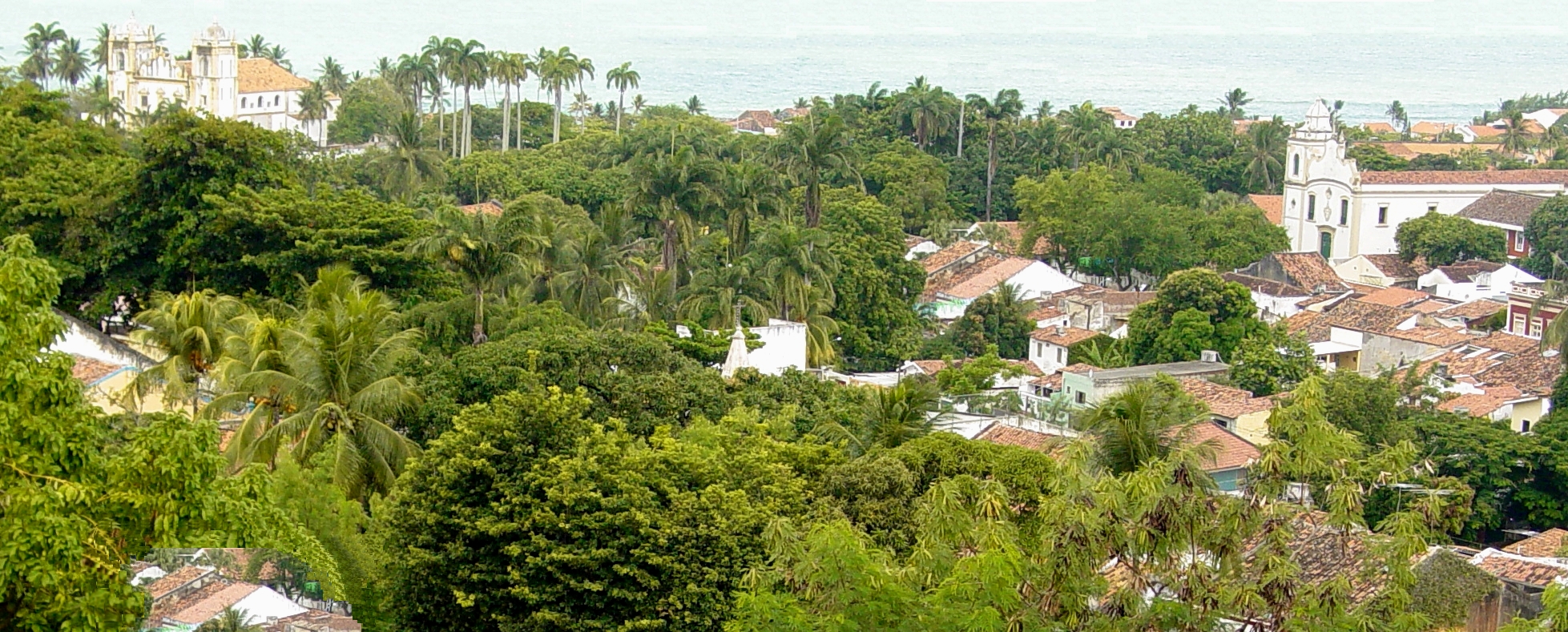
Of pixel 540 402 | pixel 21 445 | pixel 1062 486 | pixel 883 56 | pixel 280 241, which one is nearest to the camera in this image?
pixel 21 445

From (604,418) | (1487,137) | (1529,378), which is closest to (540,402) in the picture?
(604,418)

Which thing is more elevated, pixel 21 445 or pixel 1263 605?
pixel 21 445

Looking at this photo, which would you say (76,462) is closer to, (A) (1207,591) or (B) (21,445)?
(B) (21,445)

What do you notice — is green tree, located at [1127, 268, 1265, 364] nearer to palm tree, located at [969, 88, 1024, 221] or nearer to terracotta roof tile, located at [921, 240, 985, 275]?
terracotta roof tile, located at [921, 240, 985, 275]

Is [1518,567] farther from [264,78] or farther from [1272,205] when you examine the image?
[264,78]

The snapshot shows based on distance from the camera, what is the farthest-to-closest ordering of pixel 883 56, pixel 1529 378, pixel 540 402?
pixel 883 56
pixel 1529 378
pixel 540 402

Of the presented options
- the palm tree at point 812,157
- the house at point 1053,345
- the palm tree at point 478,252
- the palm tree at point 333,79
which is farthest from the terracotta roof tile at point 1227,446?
the palm tree at point 333,79

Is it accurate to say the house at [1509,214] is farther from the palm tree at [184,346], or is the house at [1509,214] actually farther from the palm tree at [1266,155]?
the palm tree at [184,346]
